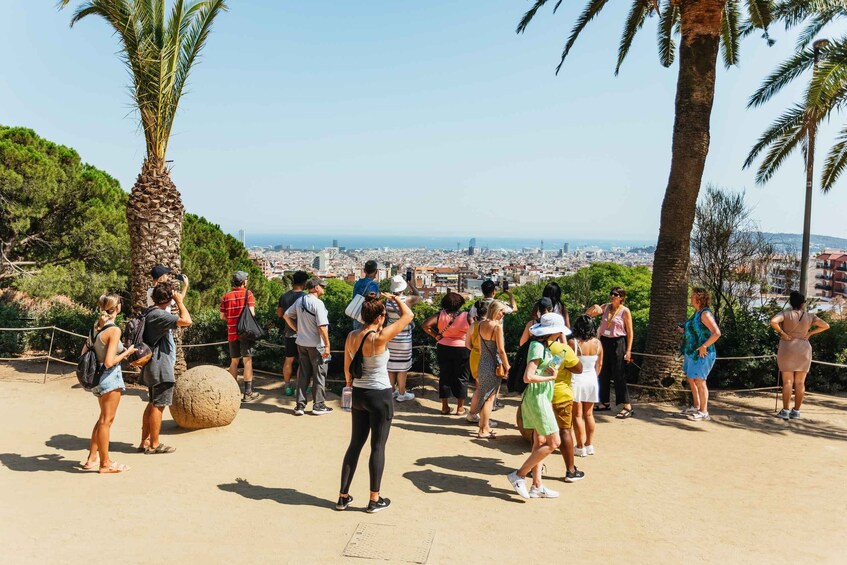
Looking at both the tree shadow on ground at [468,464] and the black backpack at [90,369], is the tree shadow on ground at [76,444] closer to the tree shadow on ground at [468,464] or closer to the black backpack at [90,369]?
the black backpack at [90,369]

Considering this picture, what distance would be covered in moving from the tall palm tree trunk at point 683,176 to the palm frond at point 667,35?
359cm

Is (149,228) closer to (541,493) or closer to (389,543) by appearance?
(389,543)

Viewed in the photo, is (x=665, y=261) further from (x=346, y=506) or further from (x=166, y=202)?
(x=166, y=202)

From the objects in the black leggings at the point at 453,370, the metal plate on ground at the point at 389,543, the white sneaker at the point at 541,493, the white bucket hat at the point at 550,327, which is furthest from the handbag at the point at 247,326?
the white sneaker at the point at 541,493

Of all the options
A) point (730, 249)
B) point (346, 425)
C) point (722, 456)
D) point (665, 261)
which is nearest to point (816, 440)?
point (722, 456)

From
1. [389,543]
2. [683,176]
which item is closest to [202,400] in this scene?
A: [389,543]

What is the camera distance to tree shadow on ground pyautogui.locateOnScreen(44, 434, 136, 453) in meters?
6.78

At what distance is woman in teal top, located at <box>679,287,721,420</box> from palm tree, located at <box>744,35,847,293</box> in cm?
648

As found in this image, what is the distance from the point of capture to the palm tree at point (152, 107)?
983cm

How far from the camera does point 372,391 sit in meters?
5.03

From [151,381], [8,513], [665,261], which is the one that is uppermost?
[665,261]

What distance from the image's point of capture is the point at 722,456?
7.03 metres

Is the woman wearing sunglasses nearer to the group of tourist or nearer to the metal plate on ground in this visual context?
the group of tourist

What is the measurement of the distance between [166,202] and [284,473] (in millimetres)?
5671
